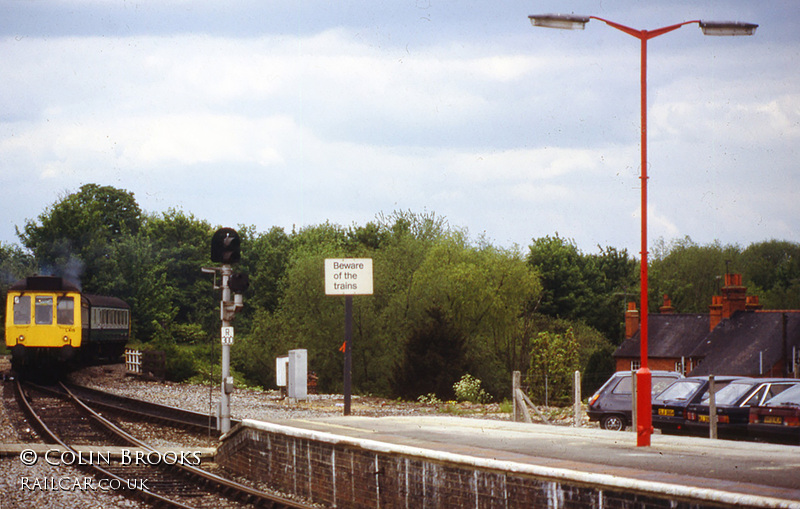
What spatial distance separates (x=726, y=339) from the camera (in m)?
51.8

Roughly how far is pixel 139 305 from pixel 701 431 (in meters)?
51.1

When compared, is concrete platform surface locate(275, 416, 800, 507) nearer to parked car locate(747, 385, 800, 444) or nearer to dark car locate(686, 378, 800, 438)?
parked car locate(747, 385, 800, 444)

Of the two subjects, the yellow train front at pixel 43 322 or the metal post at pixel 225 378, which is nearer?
the metal post at pixel 225 378

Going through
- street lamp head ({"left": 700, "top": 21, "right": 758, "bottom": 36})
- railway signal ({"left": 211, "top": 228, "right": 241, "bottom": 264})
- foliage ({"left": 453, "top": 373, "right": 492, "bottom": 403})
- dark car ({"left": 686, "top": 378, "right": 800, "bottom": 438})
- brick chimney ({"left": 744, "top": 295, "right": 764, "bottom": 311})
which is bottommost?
foliage ({"left": 453, "top": 373, "right": 492, "bottom": 403})

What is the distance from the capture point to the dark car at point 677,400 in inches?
720

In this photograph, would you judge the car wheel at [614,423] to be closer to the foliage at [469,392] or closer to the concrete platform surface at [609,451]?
the concrete platform surface at [609,451]

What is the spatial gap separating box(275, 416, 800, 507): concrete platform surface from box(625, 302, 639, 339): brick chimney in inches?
1841

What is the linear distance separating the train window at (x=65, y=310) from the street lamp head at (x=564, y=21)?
2626 cm

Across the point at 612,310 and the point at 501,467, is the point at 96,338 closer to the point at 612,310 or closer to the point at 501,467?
the point at 501,467

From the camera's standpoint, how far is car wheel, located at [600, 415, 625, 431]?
2048 cm

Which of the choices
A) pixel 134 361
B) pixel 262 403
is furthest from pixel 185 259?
pixel 262 403

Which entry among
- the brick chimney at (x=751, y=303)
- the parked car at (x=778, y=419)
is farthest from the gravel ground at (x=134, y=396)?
the brick chimney at (x=751, y=303)

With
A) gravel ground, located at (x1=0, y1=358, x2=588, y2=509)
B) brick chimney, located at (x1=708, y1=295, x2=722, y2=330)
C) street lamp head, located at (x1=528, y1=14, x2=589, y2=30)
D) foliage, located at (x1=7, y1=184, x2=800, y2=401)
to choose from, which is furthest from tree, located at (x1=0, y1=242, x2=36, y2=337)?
street lamp head, located at (x1=528, y1=14, x2=589, y2=30)

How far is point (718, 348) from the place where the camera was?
169 ft
